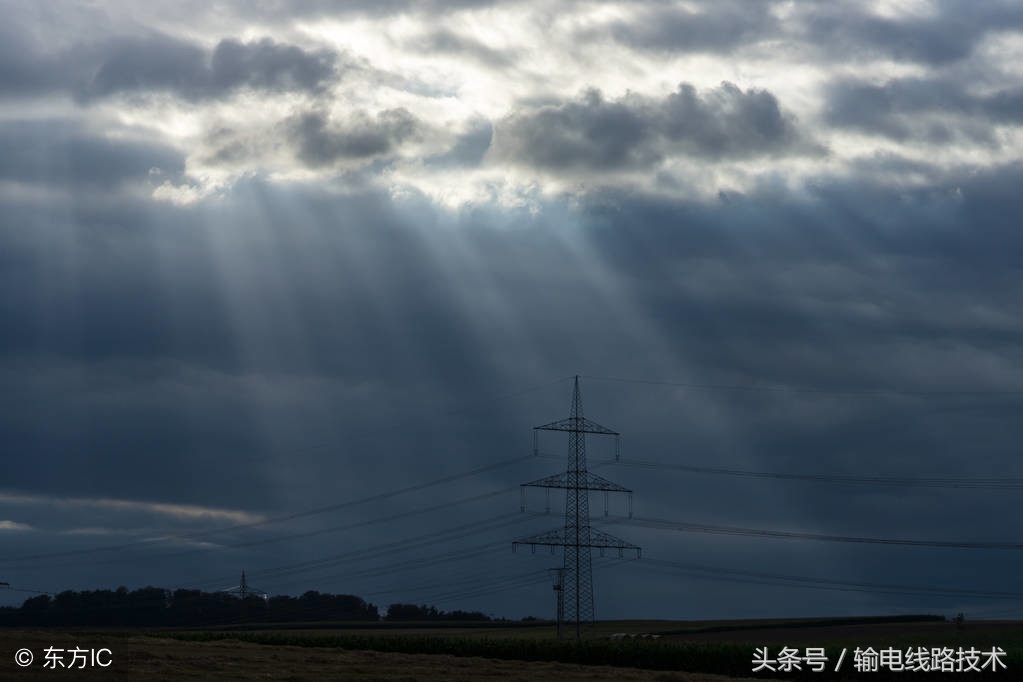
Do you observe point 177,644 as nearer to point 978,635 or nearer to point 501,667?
point 501,667

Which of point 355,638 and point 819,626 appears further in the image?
point 819,626

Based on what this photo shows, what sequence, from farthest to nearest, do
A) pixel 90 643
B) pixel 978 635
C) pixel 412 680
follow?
pixel 978 635 → pixel 90 643 → pixel 412 680

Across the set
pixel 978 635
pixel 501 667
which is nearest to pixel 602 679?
pixel 501 667

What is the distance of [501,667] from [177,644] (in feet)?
83.0

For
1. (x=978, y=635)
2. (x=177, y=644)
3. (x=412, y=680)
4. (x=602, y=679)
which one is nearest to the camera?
(x=412, y=680)

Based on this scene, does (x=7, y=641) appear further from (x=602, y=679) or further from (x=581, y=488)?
(x=581, y=488)

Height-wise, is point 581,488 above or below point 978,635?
above

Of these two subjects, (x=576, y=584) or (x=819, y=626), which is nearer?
(x=576, y=584)

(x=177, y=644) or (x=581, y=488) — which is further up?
(x=581, y=488)

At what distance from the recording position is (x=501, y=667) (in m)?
80.2

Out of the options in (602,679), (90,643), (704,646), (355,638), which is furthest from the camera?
(355,638)

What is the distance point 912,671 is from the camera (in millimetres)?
82812

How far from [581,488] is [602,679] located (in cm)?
4145

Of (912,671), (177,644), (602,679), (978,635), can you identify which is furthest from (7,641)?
(978,635)
